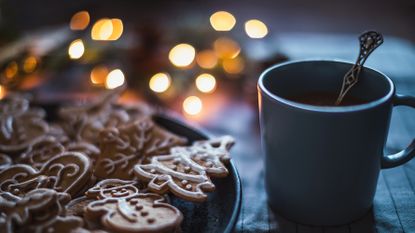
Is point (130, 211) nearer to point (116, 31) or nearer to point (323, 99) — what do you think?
point (323, 99)

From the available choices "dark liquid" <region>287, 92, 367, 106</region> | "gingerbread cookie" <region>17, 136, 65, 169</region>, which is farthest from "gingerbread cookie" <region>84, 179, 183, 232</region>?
"dark liquid" <region>287, 92, 367, 106</region>

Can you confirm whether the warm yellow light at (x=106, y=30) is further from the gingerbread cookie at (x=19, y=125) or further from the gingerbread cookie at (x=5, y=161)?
the gingerbread cookie at (x=5, y=161)

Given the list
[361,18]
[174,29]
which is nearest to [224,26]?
[174,29]

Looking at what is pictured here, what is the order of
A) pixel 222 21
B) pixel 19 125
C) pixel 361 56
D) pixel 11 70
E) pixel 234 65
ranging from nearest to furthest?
pixel 361 56, pixel 19 125, pixel 11 70, pixel 234 65, pixel 222 21

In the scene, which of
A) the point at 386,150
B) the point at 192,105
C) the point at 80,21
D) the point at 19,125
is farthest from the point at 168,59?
the point at 386,150

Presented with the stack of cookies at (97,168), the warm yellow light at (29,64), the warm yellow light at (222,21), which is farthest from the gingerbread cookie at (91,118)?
the warm yellow light at (222,21)
